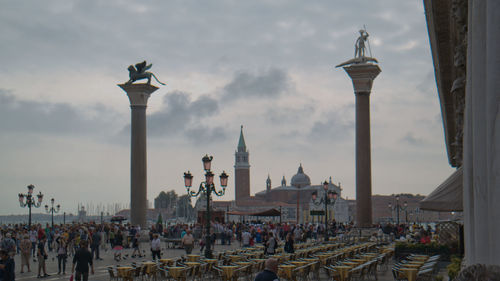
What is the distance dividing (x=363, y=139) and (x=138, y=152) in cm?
1401

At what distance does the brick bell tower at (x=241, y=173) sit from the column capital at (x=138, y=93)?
113 meters

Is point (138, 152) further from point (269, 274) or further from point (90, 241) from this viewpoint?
point (269, 274)

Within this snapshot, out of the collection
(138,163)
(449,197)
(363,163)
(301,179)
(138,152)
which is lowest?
(449,197)

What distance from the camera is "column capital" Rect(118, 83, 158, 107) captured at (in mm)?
38125

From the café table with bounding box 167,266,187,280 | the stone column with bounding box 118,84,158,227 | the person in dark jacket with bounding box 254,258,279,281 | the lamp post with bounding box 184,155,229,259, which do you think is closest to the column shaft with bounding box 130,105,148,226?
the stone column with bounding box 118,84,158,227

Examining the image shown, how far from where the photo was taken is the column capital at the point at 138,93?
3812cm

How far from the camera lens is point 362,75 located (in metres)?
36.3

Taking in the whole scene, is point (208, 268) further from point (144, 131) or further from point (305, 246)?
point (144, 131)

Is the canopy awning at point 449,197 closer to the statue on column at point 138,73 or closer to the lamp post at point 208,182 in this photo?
the lamp post at point 208,182

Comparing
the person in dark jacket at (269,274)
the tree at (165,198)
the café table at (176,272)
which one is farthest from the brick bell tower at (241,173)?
the person in dark jacket at (269,274)

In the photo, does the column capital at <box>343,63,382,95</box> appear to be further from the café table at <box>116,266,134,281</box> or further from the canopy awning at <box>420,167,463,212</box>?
the canopy awning at <box>420,167,463,212</box>

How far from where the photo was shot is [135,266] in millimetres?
15008

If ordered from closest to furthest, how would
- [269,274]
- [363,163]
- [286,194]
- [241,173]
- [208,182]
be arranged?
[269,274], [208,182], [363,163], [241,173], [286,194]

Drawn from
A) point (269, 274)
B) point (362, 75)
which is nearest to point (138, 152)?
point (362, 75)
